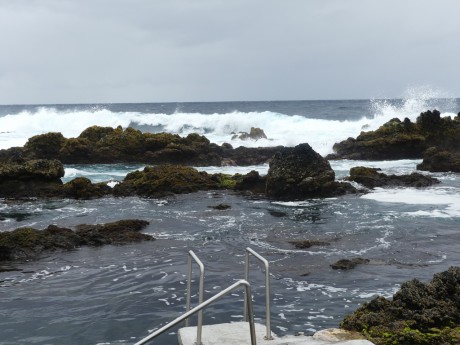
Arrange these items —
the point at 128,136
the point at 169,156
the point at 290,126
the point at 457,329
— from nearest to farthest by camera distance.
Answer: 1. the point at 457,329
2. the point at 169,156
3. the point at 128,136
4. the point at 290,126

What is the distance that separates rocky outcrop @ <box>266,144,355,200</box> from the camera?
2186 cm

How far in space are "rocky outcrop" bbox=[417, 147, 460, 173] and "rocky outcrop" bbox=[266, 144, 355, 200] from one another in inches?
331

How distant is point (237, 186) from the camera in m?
23.6

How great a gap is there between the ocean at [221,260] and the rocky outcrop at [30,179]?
1204 millimetres

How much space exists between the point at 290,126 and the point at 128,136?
2975cm

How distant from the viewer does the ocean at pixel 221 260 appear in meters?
8.82

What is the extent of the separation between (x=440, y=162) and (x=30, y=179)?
20063mm

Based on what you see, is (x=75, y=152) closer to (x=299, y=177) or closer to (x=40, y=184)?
(x=40, y=184)

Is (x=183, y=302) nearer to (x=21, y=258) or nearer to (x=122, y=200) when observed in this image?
(x=21, y=258)

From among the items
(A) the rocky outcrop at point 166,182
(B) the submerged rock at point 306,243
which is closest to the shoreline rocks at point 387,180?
(A) the rocky outcrop at point 166,182

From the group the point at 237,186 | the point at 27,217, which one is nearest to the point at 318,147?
the point at 237,186

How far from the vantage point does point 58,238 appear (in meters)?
13.8

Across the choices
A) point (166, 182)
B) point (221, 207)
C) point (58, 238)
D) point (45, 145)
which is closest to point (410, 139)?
point (166, 182)

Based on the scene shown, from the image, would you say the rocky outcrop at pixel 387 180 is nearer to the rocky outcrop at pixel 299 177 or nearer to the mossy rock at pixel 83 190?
the rocky outcrop at pixel 299 177
